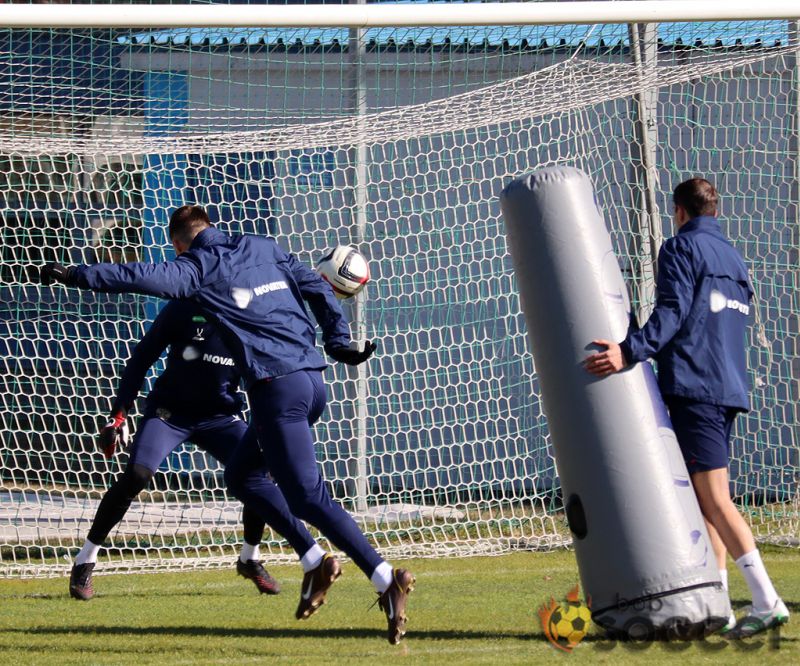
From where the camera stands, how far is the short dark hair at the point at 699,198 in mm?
5191

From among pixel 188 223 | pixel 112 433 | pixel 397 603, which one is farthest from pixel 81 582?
pixel 397 603

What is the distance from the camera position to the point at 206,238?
5.47 metres

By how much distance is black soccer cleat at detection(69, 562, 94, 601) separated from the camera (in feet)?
21.7

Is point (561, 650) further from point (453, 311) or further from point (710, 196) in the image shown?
point (453, 311)

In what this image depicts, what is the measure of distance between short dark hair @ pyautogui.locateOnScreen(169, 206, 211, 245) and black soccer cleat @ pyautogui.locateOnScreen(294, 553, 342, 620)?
1.68 m

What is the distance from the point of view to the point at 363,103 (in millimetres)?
8992

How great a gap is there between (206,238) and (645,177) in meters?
4.23

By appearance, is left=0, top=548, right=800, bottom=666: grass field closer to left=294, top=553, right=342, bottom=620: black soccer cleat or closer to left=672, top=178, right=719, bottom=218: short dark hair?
left=294, top=553, right=342, bottom=620: black soccer cleat

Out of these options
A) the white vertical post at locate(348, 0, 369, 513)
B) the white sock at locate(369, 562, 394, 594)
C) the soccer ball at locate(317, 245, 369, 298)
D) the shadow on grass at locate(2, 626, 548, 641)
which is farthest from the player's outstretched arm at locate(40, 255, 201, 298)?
the white vertical post at locate(348, 0, 369, 513)

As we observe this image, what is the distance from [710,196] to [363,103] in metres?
4.26

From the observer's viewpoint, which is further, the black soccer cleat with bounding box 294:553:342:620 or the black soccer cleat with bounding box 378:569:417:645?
the black soccer cleat with bounding box 294:553:342:620

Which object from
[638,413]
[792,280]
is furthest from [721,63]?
[638,413]

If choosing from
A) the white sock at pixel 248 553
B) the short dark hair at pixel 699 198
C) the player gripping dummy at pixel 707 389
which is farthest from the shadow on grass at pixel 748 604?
the white sock at pixel 248 553

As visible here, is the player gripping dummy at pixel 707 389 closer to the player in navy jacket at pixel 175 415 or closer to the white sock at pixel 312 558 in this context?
the white sock at pixel 312 558
